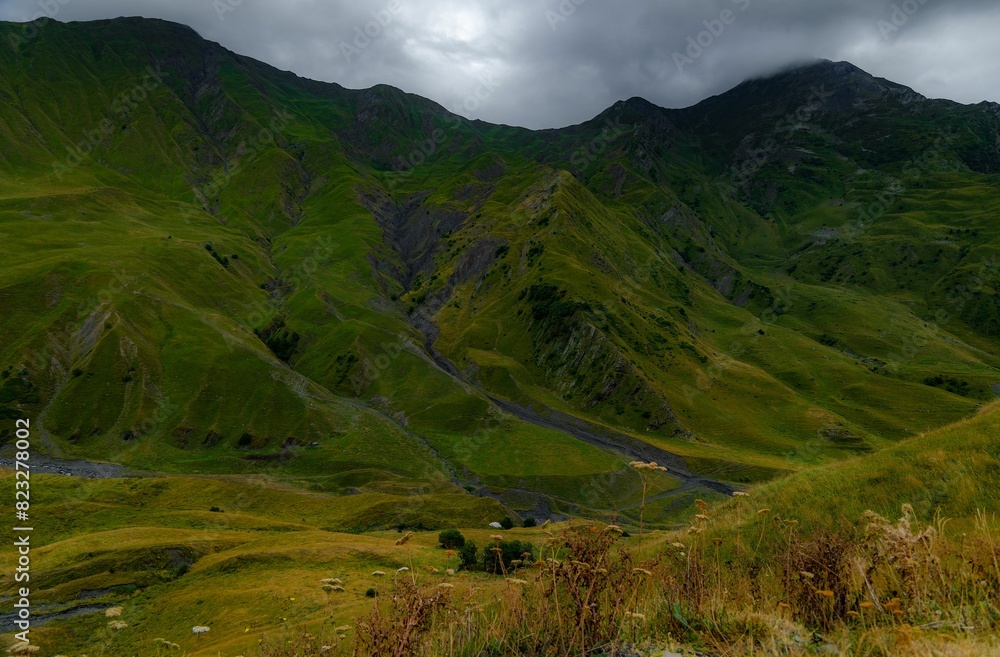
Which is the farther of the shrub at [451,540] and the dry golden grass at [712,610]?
the shrub at [451,540]

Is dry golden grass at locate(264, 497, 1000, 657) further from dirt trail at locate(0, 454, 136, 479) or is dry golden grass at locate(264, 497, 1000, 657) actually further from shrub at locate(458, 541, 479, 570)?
dirt trail at locate(0, 454, 136, 479)

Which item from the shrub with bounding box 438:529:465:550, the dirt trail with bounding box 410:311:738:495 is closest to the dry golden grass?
the shrub with bounding box 438:529:465:550

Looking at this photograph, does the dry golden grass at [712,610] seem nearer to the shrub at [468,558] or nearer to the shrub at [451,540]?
the shrub at [468,558]

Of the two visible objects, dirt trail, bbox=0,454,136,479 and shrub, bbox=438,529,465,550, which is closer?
shrub, bbox=438,529,465,550

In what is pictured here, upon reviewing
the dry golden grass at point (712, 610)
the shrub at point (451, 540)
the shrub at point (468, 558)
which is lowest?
the shrub at point (451, 540)

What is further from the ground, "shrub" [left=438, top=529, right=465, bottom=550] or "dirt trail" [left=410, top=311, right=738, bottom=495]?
"shrub" [left=438, top=529, right=465, bottom=550]

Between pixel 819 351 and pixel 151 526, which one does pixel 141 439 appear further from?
pixel 819 351

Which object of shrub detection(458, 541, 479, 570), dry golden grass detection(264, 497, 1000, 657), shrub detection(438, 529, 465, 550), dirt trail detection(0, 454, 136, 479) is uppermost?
dry golden grass detection(264, 497, 1000, 657)

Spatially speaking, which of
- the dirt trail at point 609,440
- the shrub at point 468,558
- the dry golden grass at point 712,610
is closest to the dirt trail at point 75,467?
the dirt trail at point 609,440

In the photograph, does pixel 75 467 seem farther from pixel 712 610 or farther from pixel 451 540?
pixel 712 610

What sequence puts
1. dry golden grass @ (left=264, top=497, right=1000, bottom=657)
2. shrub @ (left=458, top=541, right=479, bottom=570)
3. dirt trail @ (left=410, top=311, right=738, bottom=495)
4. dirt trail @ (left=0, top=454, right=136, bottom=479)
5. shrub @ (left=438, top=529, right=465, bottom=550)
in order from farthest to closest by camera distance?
dirt trail @ (left=410, top=311, right=738, bottom=495) → dirt trail @ (left=0, top=454, right=136, bottom=479) → shrub @ (left=438, top=529, right=465, bottom=550) → shrub @ (left=458, top=541, right=479, bottom=570) → dry golden grass @ (left=264, top=497, right=1000, bottom=657)

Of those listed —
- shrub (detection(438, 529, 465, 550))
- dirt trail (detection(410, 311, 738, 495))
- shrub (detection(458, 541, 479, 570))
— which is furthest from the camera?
dirt trail (detection(410, 311, 738, 495))

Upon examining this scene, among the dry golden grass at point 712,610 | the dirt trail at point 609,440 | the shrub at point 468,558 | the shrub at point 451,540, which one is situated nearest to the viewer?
the dry golden grass at point 712,610

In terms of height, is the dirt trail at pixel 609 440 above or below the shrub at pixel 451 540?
below
